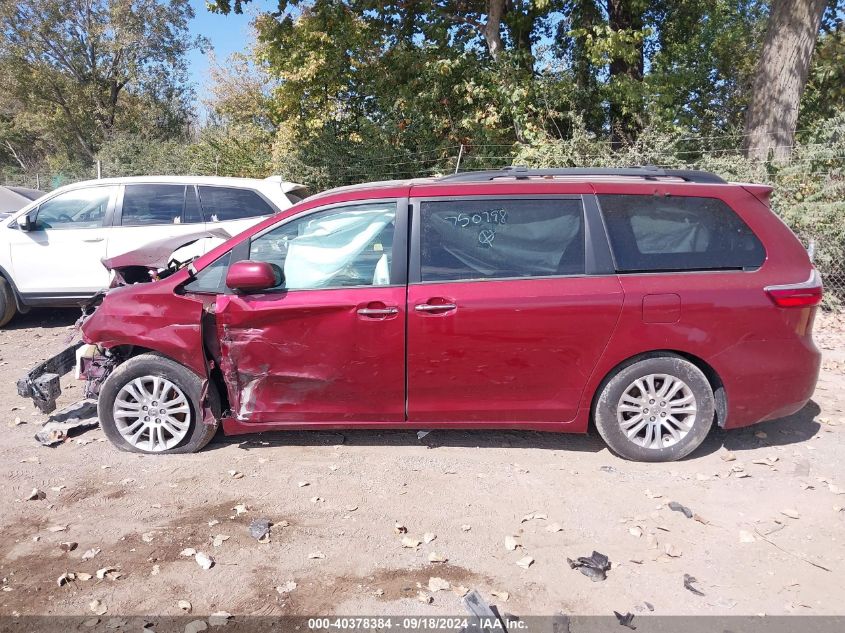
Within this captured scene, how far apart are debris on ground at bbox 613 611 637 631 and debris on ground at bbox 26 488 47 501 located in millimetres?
3377

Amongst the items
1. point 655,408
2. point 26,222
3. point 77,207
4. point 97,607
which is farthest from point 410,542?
point 26,222

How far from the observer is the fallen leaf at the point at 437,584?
3.10 m

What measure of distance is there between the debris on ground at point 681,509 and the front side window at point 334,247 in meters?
2.20

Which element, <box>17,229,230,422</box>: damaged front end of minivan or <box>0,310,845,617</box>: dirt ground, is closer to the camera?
<box>0,310,845,617</box>: dirt ground

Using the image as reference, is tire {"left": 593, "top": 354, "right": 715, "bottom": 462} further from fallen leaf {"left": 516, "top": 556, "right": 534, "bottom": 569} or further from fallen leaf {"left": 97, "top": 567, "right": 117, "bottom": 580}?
fallen leaf {"left": 97, "top": 567, "right": 117, "bottom": 580}

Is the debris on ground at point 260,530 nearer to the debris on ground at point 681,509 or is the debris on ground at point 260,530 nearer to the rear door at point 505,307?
the rear door at point 505,307

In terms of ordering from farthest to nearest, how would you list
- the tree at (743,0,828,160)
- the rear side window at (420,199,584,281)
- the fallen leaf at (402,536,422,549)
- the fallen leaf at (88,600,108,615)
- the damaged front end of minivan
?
1. the tree at (743,0,828,160)
2. the damaged front end of minivan
3. the rear side window at (420,199,584,281)
4. the fallen leaf at (402,536,422,549)
5. the fallen leaf at (88,600,108,615)

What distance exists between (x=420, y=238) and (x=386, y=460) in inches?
59.8

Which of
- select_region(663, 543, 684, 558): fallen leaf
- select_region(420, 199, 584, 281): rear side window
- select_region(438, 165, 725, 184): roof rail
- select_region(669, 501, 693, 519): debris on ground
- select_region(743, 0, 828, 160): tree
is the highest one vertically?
select_region(743, 0, 828, 160): tree

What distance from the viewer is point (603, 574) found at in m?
3.20

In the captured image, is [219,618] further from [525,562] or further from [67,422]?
[67,422]

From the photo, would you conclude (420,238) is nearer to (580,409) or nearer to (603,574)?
(580,409)

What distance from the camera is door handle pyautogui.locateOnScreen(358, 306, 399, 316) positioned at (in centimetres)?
412

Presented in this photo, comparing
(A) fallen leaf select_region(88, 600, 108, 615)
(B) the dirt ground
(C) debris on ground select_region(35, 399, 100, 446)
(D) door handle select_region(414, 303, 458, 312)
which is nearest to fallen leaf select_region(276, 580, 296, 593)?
(B) the dirt ground
